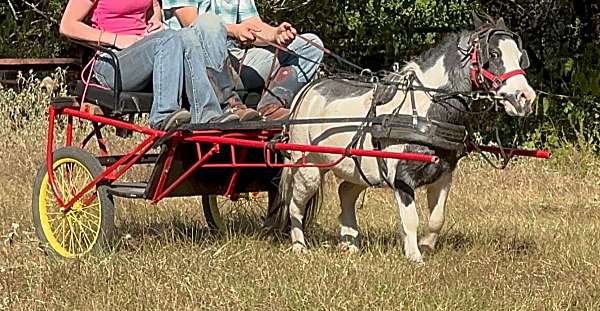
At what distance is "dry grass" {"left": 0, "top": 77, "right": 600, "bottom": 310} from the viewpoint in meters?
5.40

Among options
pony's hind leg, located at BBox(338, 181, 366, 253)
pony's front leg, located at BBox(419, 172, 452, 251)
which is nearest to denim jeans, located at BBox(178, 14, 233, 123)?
pony's hind leg, located at BBox(338, 181, 366, 253)

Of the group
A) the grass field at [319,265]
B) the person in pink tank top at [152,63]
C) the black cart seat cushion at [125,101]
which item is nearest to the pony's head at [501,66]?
the grass field at [319,265]

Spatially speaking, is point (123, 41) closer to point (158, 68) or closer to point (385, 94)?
point (158, 68)

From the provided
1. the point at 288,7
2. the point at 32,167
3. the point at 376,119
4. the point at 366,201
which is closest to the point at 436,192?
the point at 376,119

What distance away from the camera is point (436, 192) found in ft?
20.2

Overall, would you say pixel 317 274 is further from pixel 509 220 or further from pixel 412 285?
pixel 509 220

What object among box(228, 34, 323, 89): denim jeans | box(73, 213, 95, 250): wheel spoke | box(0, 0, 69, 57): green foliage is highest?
box(228, 34, 323, 89): denim jeans

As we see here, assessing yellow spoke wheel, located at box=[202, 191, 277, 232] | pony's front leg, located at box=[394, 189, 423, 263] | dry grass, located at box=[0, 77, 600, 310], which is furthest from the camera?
yellow spoke wheel, located at box=[202, 191, 277, 232]

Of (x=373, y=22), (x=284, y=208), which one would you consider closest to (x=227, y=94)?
(x=284, y=208)

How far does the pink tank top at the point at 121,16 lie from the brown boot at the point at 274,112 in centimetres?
87

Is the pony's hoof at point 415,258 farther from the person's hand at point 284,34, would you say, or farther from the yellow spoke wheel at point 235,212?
the person's hand at point 284,34

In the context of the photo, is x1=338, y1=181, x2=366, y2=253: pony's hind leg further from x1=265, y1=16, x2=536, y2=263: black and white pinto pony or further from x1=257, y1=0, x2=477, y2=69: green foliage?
x1=257, y1=0, x2=477, y2=69: green foliage

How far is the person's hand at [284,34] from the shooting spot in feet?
20.6

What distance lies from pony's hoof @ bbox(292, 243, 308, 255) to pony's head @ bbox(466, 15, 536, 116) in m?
1.43
